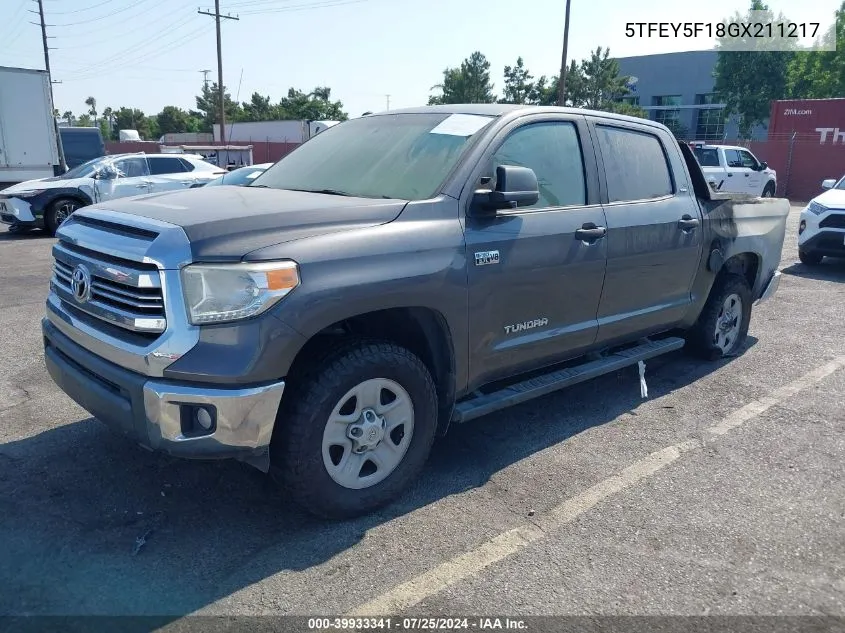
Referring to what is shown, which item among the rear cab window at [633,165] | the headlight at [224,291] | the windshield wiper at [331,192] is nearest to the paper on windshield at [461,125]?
the windshield wiper at [331,192]

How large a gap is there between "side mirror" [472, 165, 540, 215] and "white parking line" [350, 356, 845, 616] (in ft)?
4.93

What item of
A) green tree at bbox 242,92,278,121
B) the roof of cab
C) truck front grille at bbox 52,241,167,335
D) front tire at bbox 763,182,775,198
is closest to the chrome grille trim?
truck front grille at bbox 52,241,167,335

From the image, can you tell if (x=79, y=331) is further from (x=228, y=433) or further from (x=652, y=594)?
(x=652, y=594)

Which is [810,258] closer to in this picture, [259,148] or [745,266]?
[745,266]

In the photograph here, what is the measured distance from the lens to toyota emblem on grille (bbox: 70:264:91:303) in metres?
3.11

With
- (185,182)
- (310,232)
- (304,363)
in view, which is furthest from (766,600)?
(185,182)

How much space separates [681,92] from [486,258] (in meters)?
60.2

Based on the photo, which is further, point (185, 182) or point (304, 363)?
point (185, 182)

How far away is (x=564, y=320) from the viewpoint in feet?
13.3

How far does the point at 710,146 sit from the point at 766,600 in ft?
64.2

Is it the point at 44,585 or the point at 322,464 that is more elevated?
the point at 322,464

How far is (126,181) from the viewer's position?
13.5m

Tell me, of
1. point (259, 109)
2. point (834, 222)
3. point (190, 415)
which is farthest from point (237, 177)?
point (259, 109)

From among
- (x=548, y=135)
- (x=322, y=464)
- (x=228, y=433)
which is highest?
(x=548, y=135)
